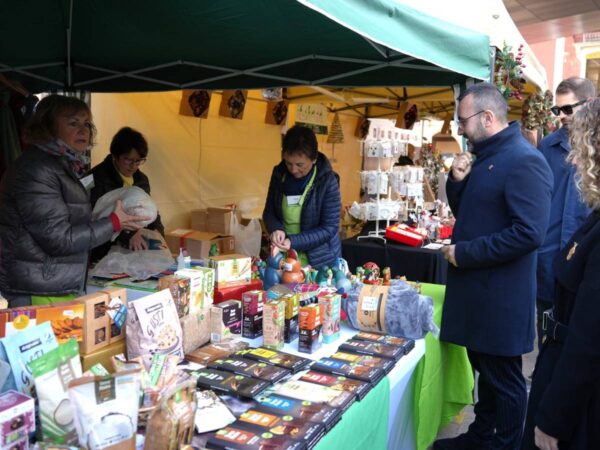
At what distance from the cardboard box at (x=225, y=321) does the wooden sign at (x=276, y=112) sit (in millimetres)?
4549

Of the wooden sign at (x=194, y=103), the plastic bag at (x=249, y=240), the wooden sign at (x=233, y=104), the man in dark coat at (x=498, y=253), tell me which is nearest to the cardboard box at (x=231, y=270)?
the man in dark coat at (x=498, y=253)

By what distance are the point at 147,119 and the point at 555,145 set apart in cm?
330

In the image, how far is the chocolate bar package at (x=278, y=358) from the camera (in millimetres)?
1578

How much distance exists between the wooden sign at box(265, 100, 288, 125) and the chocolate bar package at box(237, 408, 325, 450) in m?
5.20

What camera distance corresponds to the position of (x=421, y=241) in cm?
400

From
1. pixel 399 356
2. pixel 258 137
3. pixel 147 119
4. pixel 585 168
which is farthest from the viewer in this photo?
pixel 258 137

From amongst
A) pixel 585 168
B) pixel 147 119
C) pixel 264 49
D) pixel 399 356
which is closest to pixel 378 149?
pixel 264 49

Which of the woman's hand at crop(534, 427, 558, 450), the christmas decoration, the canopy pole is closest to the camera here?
the woman's hand at crop(534, 427, 558, 450)

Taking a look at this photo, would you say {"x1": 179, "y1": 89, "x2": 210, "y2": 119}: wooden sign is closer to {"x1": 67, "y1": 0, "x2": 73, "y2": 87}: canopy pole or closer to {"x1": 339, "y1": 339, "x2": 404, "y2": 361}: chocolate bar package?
{"x1": 67, "y1": 0, "x2": 73, "y2": 87}: canopy pole

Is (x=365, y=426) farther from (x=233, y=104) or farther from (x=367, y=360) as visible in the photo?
(x=233, y=104)

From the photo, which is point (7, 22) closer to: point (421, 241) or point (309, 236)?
point (309, 236)

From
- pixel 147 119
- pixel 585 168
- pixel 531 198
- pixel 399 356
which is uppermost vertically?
pixel 147 119

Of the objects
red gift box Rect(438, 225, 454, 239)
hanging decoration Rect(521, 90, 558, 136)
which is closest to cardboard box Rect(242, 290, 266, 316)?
red gift box Rect(438, 225, 454, 239)

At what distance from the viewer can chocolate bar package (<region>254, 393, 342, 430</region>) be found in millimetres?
1267
